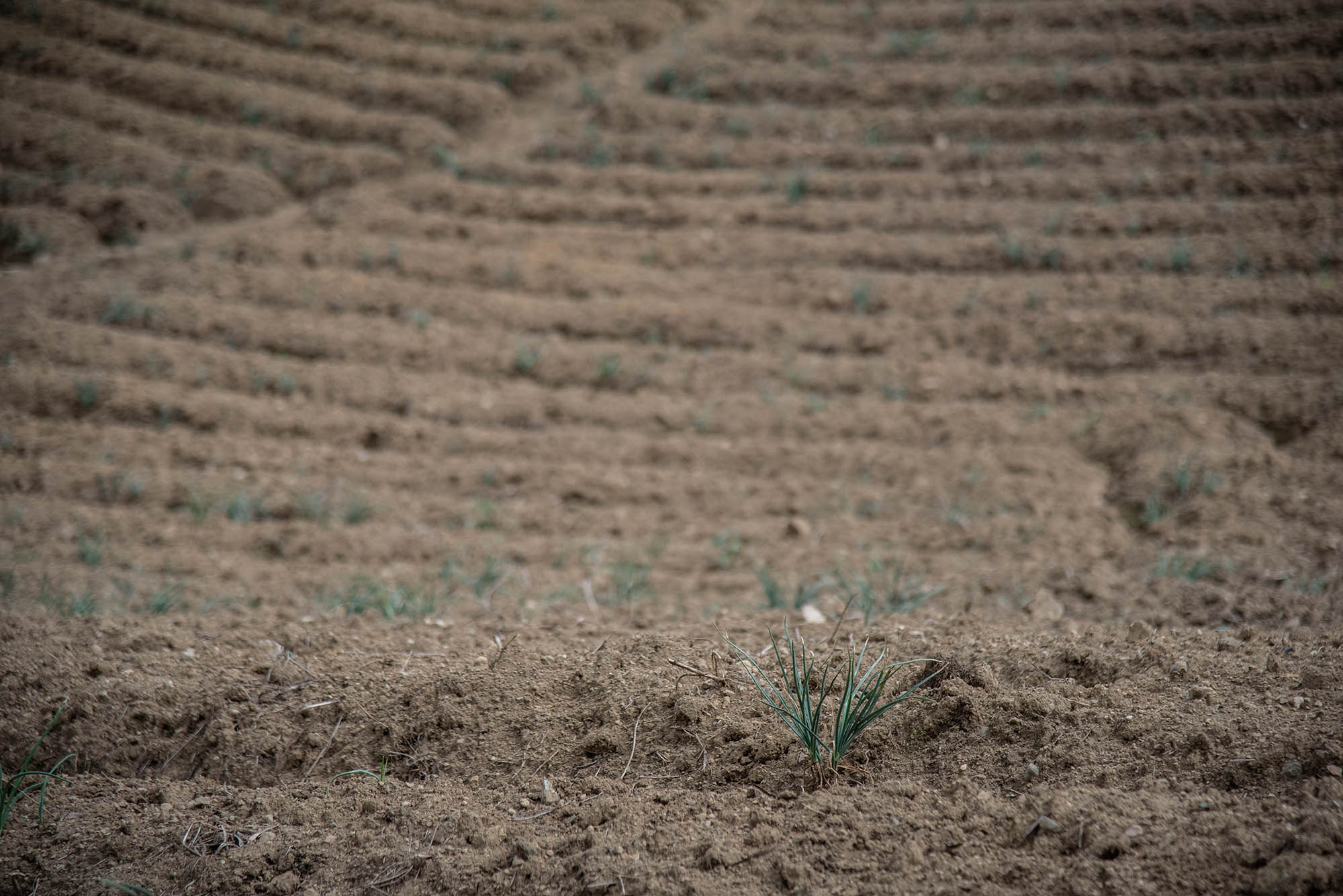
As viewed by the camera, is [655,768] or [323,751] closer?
[655,768]

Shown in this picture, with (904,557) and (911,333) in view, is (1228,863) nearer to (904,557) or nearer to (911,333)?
(904,557)

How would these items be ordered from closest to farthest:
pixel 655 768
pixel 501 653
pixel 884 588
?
pixel 655 768, pixel 501 653, pixel 884 588

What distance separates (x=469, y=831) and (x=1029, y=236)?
5509mm

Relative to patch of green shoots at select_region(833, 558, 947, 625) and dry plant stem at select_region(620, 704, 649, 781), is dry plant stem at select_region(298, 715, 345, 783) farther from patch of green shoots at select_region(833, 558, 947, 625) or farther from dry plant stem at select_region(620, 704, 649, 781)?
patch of green shoots at select_region(833, 558, 947, 625)

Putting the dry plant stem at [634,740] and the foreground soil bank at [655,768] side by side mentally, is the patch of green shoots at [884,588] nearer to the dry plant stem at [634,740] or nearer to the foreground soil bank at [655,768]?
the foreground soil bank at [655,768]

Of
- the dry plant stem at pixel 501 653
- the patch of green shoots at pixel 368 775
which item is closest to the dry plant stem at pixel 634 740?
the dry plant stem at pixel 501 653

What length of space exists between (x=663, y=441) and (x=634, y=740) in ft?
9.73

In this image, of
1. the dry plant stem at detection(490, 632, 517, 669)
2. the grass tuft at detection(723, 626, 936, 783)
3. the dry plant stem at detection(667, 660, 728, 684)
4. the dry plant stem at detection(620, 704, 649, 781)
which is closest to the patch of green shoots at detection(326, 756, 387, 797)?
the dry plant stem at detection(490, 632, 517, 669)

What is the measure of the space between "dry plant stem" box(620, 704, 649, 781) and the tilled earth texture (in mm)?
16

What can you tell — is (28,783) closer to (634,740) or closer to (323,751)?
(323,751)

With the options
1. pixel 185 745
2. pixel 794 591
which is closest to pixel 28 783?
pixel 185 745

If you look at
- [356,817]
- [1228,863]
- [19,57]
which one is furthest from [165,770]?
[19,57]

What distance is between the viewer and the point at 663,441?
4824 mm

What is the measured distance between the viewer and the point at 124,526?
411 cm
